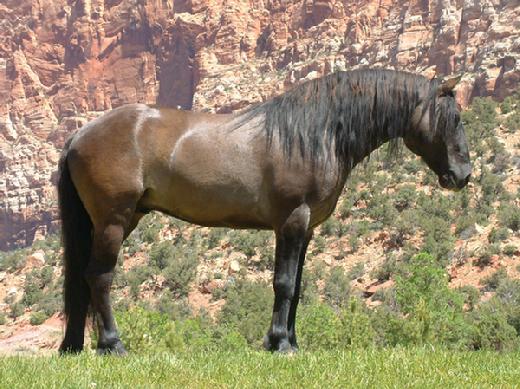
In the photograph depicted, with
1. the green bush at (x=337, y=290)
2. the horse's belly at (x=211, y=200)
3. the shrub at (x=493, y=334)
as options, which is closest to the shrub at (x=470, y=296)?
the green bush at (x=337, y=290)

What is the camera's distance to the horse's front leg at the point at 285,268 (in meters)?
5.87

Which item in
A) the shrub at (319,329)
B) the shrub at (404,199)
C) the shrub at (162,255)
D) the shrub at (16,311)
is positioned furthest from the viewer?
the shrub at (162,255)

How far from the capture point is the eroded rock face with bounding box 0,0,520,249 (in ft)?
255

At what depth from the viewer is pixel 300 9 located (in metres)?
92.4

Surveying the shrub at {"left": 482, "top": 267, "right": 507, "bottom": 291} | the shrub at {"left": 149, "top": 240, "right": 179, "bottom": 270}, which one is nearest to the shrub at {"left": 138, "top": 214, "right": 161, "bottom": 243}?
the shrub at {"left": 149, "top": 240, "right": 179, "bottom": 270}

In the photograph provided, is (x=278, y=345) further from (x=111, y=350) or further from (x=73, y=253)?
(x=73, y=253)

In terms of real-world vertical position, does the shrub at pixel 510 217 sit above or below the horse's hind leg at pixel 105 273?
below

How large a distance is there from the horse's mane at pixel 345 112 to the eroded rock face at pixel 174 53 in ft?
213

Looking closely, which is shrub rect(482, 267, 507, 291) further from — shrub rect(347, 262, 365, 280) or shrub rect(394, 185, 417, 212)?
shrub rect(394, 185, 417, 212)

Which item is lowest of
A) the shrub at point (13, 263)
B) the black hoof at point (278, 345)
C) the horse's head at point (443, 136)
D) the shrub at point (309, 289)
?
the shrub at point (13, 263)

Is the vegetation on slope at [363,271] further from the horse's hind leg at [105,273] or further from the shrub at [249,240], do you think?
the horse's hind leg at [105,273]

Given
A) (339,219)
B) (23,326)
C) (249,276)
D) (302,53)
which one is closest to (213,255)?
(249,276)

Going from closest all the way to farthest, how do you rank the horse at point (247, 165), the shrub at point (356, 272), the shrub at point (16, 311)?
the horse at point (247, 165), the shrub at point (356, 272), the shrub at point (16, 311)

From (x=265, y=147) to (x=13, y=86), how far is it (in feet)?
337
